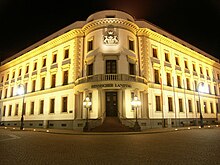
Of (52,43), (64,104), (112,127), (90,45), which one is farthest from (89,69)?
(52,43)

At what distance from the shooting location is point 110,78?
2044 cm

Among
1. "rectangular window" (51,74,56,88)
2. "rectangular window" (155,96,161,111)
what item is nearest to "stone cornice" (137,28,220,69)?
"rectangular window" (155,96,161,111)

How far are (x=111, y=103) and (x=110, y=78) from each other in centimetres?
344

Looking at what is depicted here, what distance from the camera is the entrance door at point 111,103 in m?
21.8

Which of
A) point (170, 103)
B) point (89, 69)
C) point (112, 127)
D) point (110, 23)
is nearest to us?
point (112, 127)

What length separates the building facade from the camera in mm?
21766

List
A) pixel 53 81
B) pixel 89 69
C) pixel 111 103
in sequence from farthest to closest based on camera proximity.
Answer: pixel 53 81 < pixel 89 69 < pixel 111 103

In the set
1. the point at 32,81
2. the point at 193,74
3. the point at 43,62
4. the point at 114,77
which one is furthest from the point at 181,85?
the point at 32,81

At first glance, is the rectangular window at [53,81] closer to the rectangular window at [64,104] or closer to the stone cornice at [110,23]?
the rectangular window at [64,104]

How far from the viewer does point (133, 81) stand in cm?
2083

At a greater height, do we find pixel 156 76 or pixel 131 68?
pixel 131 68

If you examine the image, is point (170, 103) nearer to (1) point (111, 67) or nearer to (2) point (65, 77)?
(1) point (111, 67)

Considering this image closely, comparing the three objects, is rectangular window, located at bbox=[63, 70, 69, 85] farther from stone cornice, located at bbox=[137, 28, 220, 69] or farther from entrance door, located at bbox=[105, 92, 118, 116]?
stone cornice, located at bbox=[137, 28, 220, 69]

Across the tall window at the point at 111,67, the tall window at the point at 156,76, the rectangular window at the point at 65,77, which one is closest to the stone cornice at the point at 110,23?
the tall window at the point at 111,67
